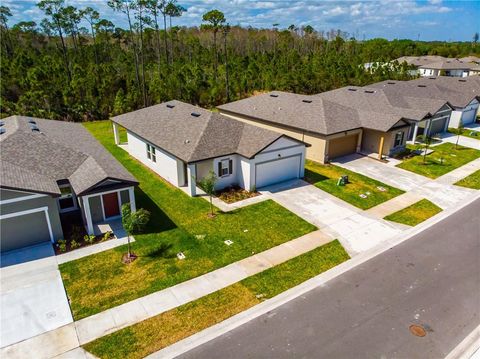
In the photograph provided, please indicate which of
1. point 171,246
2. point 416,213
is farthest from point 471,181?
point 171,246

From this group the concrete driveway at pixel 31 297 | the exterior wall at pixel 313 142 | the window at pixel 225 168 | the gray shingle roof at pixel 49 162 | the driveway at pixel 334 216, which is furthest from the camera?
the exterior wall at pixel 313 142

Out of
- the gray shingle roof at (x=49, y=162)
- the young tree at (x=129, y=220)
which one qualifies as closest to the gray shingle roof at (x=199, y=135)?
the gray shingle roof at (x=49, y=162)

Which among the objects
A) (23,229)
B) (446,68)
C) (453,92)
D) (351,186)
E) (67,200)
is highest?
(446,68)

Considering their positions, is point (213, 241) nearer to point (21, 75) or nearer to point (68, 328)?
point (68, 328)

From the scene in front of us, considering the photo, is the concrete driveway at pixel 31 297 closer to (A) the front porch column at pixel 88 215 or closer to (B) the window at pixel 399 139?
(A) the front porch column at pixel 88 215

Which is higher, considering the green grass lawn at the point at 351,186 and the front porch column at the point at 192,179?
the front porch column at the point at 192,179

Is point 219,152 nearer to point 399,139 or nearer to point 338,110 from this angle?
point 338,110
